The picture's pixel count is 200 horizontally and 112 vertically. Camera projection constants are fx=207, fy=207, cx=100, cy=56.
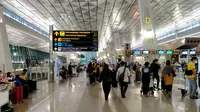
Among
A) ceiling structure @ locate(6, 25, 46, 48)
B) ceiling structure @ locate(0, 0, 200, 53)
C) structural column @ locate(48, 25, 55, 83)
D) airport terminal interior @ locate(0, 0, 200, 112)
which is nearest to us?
airport terminal interior @ locate(0, 0, 200, 112)

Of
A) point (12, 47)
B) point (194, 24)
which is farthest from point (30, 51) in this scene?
point (194, 24)

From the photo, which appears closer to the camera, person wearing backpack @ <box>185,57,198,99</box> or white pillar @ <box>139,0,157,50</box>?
person wearing backpack @ <box>185,57,198,99</box>

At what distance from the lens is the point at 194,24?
26.8 meters

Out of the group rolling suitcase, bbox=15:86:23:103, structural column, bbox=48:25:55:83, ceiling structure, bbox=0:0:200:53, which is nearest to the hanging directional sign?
ceiling structure, bbox=0:0:200:53

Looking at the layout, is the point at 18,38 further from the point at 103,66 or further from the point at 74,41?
the point at 103,66

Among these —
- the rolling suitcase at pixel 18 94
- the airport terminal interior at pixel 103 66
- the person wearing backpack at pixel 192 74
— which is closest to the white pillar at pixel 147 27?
the airport terminal interior at pixel 103 66

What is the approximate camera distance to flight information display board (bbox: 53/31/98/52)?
13.4m

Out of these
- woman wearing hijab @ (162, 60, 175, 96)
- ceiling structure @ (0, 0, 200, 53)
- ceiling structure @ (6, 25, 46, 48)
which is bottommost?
woman wearing hijab @ (162, 60, 175, 96)

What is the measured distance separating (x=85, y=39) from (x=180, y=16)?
599 inches

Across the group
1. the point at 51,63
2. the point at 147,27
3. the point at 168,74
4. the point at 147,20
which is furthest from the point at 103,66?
the point at 51,63

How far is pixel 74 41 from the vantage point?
1341cm

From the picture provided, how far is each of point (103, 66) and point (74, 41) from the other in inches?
194

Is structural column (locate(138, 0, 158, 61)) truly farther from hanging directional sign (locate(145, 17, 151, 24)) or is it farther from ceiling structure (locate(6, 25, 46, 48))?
ceiling structure (locate(6, 25, 46, 48))

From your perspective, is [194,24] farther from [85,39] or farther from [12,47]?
[12,47]
